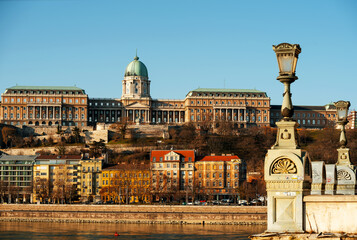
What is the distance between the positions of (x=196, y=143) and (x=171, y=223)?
66.1m

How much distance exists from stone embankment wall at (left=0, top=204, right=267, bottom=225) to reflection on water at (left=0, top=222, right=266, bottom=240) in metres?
3.50

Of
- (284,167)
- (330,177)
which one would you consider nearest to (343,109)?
(330,177)

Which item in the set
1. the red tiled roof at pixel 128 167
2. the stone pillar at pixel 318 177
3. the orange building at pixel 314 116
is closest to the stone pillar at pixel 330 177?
the stone pillar at pixel 318 177

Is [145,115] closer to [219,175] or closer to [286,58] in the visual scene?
[219,175]

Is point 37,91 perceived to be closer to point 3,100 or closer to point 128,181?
point 3,100

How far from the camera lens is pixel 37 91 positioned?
187375 mm

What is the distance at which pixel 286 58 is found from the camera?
12516 mm

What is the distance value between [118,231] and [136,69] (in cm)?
12532

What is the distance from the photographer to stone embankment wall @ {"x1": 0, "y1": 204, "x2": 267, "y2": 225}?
272 ft

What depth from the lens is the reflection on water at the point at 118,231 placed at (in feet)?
222

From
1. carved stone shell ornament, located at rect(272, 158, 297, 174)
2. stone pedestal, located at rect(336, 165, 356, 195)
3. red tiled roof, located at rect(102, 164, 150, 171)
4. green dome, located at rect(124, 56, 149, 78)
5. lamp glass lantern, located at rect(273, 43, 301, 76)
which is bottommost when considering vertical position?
red tiled roof, located at rect(102, 164, 150, 171)

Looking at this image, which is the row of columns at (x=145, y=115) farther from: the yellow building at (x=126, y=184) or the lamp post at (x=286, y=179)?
the lamp post at (x=286, y=179)

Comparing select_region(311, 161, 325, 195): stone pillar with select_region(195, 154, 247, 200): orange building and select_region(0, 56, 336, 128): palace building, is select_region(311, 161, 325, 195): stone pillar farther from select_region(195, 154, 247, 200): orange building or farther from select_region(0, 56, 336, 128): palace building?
select_region(0, 56, 336, 128): palace building

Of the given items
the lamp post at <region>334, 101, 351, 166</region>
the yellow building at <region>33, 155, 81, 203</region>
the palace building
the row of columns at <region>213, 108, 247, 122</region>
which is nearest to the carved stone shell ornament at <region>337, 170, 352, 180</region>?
the lamp post at <region>334, 101, 351, 166</region>
